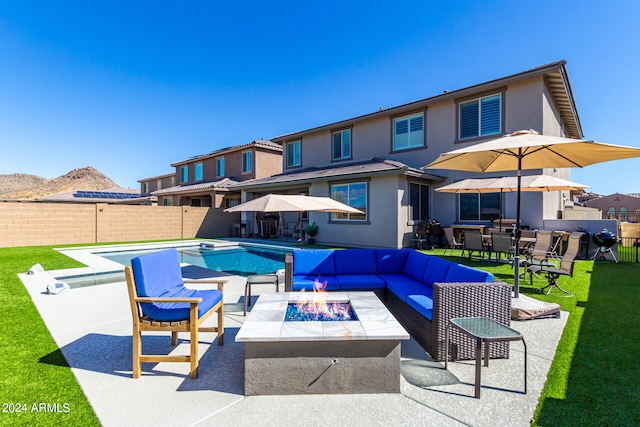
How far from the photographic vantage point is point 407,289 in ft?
15.5

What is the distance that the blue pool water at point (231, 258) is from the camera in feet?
35.3

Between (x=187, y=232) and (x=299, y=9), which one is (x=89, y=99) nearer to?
(x=187, y=232)

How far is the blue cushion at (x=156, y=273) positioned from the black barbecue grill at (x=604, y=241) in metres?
12.9

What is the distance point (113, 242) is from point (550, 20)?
22.3 metres

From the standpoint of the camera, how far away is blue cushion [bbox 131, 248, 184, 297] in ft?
11.0

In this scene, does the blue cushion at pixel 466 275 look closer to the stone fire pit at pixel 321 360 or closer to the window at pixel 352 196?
the stone fire pit at pixel 321 360

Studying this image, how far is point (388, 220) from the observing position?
43.5ft

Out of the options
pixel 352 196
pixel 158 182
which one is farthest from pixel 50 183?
pixel 352 196

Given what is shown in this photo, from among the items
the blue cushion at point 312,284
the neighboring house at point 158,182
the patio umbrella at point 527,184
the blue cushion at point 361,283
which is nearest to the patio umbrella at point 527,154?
the patio umbrella at point 527,184

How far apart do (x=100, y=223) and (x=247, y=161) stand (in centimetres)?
999

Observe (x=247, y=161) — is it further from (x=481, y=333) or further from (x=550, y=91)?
(x=481, y=333)

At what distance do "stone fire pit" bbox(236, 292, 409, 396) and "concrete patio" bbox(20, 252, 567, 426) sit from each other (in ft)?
0.32

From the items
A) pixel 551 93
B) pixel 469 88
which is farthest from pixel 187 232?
pixel 551 93

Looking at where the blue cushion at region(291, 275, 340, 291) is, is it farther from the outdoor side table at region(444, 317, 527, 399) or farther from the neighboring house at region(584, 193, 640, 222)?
the neighboring house at region(584, 193, 640, 222)
